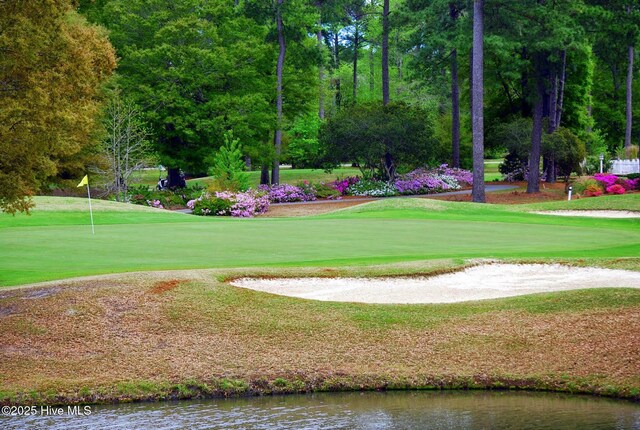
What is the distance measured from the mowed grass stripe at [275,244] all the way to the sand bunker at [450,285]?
61.9 inches

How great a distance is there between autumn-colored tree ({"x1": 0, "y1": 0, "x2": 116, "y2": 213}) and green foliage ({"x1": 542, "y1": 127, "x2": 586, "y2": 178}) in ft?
133

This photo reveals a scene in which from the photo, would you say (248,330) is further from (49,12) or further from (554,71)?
(554,71)

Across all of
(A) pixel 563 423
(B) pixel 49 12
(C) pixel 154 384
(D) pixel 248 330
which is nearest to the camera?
(A) pixel 563 423

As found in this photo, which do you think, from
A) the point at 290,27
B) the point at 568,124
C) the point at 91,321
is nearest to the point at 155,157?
the point at 290,27

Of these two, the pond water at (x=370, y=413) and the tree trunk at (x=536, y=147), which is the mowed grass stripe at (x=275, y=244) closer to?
the pond water at (x=370, y=413)

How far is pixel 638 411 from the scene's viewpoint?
36.7ft

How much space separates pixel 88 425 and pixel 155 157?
40.8 meters

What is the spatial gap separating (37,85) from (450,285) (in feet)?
28.7

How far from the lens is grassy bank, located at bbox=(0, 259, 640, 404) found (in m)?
12.3

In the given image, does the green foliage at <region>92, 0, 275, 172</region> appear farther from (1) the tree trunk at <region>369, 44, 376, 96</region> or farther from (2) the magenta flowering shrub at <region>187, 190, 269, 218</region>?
(1) the tree trunk at <region>369, 44, 376, 96</region>

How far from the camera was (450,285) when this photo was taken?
1816 centimetres

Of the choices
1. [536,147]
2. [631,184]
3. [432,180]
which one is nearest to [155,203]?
[432,180]

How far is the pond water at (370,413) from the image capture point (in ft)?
34.9

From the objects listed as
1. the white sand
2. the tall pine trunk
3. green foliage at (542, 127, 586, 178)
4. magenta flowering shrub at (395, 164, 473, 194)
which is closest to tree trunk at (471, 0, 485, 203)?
magenta flowering shrub at (395, 164, 473, 194)
